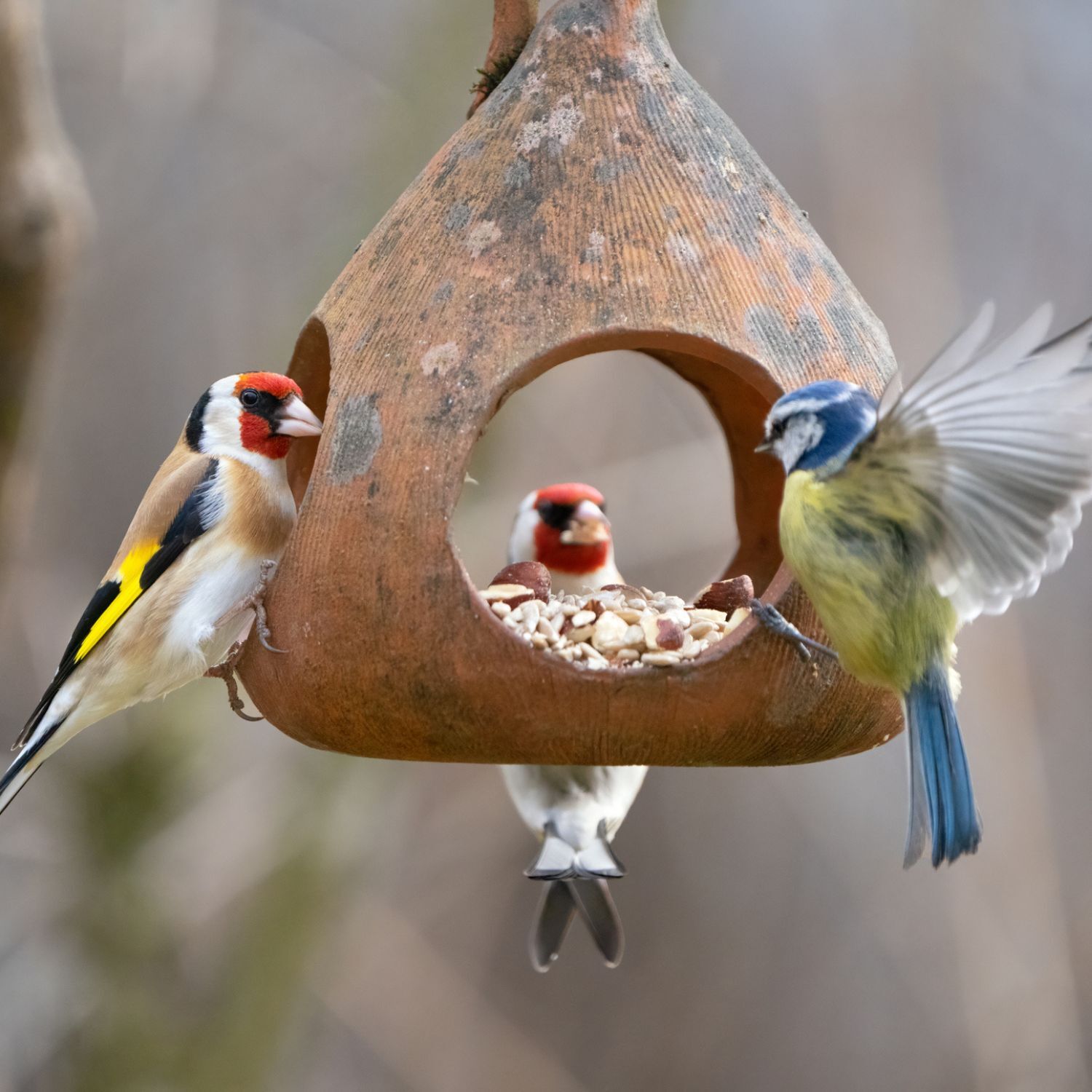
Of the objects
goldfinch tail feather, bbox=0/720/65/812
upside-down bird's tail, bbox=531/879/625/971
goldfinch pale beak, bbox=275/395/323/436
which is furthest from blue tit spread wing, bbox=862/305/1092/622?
goldfinch tail feather, bbox=0/720/65/812

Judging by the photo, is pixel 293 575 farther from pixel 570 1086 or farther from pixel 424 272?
pixel 570 1086

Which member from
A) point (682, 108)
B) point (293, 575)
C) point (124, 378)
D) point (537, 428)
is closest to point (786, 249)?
point (682, 108)

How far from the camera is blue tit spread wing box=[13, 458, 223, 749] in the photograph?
3469mm

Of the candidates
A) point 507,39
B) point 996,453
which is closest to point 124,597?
point 507,39

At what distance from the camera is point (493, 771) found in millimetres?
6809

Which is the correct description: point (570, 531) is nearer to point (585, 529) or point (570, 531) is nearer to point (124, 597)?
point (585, 529)

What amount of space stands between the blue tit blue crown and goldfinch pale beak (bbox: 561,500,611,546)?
136 centimetres

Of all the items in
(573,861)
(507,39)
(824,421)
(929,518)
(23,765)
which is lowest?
(573,861)

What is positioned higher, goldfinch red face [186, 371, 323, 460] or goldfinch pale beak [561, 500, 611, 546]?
goldfinch red face [186, 371, 323, 460]

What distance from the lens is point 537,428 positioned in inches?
263

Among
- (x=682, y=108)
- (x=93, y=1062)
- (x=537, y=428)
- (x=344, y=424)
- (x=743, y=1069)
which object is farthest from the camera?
(x=743, y=1069)

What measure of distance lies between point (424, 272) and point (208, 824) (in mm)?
3431

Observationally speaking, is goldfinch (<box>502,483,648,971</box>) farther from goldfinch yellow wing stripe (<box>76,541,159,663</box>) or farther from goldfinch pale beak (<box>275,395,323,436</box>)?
goldfinch yellow wing stripe (<box>76,541,159,663</box>)

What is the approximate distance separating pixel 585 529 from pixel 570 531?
0.14 feet
